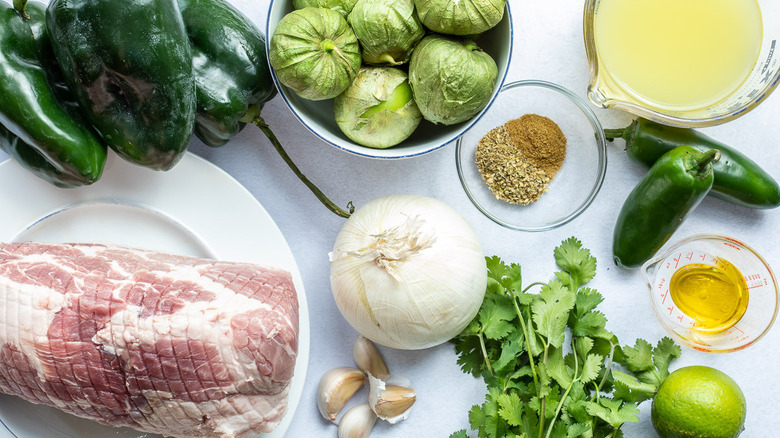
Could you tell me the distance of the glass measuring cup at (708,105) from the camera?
1461 millimetres

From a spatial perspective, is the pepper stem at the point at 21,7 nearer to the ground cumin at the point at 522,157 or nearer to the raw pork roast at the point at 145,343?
the raw pork roast at the point at 145,343

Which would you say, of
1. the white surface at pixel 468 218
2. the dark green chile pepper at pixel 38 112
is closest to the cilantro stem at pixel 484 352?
the white surface at pixel 468 218

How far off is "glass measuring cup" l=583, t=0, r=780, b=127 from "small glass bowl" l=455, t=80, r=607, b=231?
109mm

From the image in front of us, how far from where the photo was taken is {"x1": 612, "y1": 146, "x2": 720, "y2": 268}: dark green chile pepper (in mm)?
1459

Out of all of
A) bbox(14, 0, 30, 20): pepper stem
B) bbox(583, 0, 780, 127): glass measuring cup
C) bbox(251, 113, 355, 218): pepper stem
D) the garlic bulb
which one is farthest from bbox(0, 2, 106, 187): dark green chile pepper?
bbox(583, 0, 780, 127): glass measuring cup

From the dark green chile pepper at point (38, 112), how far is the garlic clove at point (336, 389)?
71 cm

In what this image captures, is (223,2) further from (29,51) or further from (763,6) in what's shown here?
(763,6)

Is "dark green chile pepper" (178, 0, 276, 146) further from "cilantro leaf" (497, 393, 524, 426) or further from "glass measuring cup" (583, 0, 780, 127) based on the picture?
"cilantro leaf" (497, 393, 524, 426)

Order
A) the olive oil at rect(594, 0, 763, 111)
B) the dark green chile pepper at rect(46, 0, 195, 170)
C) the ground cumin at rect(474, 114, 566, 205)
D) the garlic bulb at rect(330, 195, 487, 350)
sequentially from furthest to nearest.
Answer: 1. the ground cumin at rect(474, 114, 566, 205)
2. the olive oil at rect(594, 0, 763, 111)
3. the garlic bulb at rect(330, 195, 487, 350)
4. the dark green chile pepper at rect(46, 0, 195, 170)

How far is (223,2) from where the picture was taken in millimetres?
1424

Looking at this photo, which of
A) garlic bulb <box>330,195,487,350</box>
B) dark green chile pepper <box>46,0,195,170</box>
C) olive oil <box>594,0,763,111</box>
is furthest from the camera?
olive oil <box>594,0,763,111</box>

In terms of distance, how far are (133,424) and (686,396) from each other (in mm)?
1213

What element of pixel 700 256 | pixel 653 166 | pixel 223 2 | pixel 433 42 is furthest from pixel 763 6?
pixel 223 2

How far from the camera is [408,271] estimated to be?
54.5 inches
